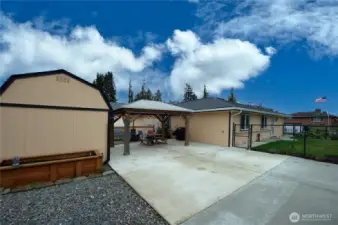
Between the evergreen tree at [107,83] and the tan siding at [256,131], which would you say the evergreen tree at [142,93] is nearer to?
the evergreen tree at [107,83]

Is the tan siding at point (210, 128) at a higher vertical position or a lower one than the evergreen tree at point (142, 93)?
lower

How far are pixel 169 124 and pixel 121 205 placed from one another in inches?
508

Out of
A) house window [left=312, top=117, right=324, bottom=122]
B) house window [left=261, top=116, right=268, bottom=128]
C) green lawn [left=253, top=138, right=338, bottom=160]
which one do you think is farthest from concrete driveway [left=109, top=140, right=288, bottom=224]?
house window [left=312, top=117, right=324, bottom=122]

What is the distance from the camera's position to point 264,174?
505 centimetres

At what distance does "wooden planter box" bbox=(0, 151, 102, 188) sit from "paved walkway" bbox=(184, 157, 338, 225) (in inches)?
147

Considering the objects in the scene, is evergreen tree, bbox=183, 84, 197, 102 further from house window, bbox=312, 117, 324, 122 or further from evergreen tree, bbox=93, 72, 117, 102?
house window, bbox=312, 117, 324, 122

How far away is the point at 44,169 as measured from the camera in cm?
426

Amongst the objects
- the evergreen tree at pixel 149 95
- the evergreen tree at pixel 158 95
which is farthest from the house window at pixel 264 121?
the evergreen tree at pixel 158 95

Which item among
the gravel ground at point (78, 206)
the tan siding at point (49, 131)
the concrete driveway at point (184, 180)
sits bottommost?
the gravel ground at point (78, 206)

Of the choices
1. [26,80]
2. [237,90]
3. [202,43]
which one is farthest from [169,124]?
[237,90]

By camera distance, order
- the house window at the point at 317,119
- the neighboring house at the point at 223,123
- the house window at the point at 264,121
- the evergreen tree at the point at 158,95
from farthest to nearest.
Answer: the evergreen tree at the point at 158,95 → the house window at the point at 317,119 → the house window at the point at 264,121 → the neighboring house at the point at 223,123

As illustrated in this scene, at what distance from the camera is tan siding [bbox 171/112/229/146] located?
35.3 ft

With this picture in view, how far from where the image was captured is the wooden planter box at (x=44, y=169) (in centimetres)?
388

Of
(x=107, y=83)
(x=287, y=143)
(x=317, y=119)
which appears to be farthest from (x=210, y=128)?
(x=317, y=119)
